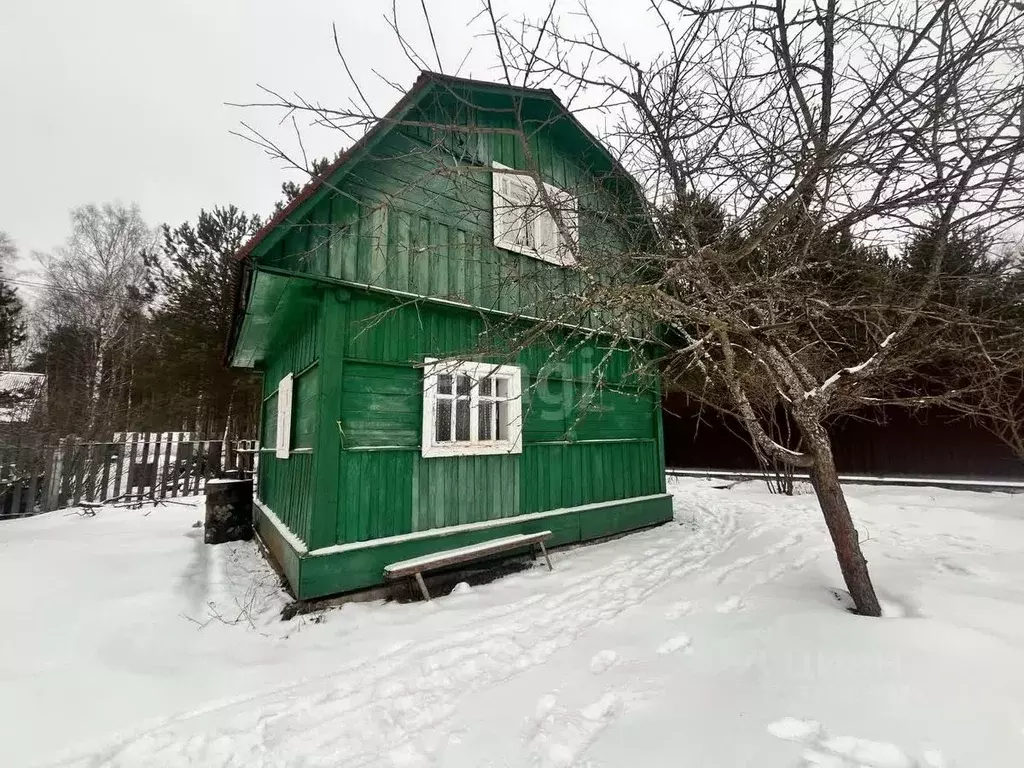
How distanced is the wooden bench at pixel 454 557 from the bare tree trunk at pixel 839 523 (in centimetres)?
278

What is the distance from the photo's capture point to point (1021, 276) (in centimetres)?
307

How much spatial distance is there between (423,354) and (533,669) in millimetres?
3180

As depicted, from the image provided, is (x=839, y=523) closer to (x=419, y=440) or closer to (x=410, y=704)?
(x=410, y=704)

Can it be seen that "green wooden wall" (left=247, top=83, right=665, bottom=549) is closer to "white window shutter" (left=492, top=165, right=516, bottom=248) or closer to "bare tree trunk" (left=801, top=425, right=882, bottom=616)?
"white window shutter" (left=492, top=165, right=516, bottom=248)

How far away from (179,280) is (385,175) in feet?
53.9

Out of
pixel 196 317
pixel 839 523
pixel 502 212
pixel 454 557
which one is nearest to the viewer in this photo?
pixel 839 523

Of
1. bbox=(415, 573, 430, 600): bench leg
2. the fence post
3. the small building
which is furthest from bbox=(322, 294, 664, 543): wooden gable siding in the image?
the small building

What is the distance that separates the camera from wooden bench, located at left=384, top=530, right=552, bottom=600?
412 centimetres

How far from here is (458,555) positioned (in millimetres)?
4398

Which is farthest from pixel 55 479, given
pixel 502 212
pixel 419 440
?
pixel 502 212

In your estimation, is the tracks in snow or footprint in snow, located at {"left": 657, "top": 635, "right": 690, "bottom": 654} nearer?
the tracks in snow

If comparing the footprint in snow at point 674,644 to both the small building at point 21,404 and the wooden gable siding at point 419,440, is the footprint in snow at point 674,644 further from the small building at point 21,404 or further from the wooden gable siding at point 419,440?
the small building at point 21,404

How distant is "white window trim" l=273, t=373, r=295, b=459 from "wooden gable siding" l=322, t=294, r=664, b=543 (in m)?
1.72

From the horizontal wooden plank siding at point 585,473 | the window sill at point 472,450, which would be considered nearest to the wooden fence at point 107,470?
the window sill at point 472,450
